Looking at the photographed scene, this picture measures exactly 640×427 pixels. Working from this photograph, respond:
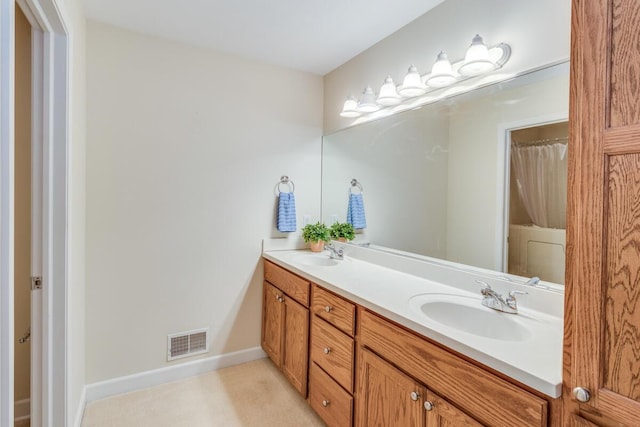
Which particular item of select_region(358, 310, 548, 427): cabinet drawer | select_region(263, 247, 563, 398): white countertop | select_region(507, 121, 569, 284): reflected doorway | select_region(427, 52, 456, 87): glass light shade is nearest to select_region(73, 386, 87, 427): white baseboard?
select_region(263, 247, 563, 398): white countertop

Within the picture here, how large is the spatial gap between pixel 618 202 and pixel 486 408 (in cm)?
66

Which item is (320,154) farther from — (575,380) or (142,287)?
(575,380)

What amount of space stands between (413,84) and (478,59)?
44 cm

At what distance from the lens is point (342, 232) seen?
8.60ft

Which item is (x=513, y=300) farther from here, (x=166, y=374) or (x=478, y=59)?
(x=166, y=374)

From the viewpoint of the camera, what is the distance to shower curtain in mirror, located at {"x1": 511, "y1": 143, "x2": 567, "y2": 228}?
135 centimetres

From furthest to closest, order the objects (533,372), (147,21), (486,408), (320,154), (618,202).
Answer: (320,154) → (147,21) → (486,408) → (533,372) → (618,202)

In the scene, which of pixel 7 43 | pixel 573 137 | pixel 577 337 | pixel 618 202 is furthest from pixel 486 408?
pixel 7 43

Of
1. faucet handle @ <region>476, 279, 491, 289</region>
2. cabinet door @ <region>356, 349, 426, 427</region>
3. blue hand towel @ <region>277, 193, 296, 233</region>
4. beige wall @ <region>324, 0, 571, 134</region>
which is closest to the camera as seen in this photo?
cabinet door @ <region>356, 349, 426, 427</region>

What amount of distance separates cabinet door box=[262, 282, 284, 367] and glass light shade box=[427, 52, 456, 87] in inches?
64.7

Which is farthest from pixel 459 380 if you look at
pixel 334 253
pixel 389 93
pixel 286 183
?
pixel 286 183

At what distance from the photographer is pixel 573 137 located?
2.62 ft

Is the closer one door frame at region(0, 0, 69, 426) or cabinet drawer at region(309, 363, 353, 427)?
door frame at region(0, 0, 69, 426)

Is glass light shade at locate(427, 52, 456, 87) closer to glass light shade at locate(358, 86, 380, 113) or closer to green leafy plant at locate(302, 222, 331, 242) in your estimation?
glass light shade at locate(358, 86, 380, 113)
